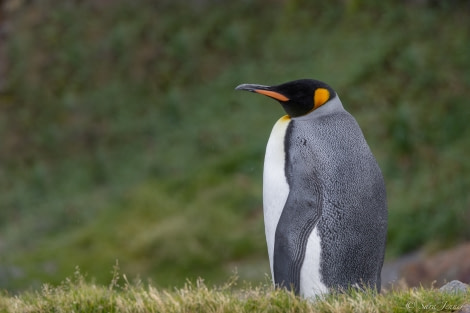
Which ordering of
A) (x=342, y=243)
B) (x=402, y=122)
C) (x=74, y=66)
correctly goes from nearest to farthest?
1. (x=342, y=243)
2. (x=402, y=122)
3. (x=74, y=66)

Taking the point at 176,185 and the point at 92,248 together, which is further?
the point at 176,185

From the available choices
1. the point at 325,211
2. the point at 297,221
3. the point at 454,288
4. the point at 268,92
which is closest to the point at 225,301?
the point at 297,221

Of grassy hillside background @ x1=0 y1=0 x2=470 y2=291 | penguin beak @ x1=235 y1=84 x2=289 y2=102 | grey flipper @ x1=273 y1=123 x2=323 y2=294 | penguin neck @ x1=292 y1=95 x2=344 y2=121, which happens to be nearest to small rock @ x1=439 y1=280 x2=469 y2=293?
grey flipper @ x1=273 y1=123 x2=323 y2=294

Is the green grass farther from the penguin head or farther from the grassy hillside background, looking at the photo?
the grassy hillside background

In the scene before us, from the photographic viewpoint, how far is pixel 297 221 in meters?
4.91

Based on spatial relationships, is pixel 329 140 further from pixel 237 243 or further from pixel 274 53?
pixel 274 53

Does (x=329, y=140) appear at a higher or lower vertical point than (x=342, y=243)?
higher

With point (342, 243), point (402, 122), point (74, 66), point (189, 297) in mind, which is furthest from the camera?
point (74, 66)

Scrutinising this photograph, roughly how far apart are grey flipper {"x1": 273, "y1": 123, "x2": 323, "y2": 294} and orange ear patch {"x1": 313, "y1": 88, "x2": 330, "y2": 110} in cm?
36

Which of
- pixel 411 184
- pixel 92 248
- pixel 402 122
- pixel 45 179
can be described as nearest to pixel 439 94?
pixel 402 122

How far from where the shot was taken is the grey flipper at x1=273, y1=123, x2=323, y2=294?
490 cm

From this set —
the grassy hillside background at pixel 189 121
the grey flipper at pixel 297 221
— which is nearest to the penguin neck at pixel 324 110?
the grey flipper at pixel 297 221

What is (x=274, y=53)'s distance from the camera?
16.8 m

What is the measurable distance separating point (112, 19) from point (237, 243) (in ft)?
27.4
